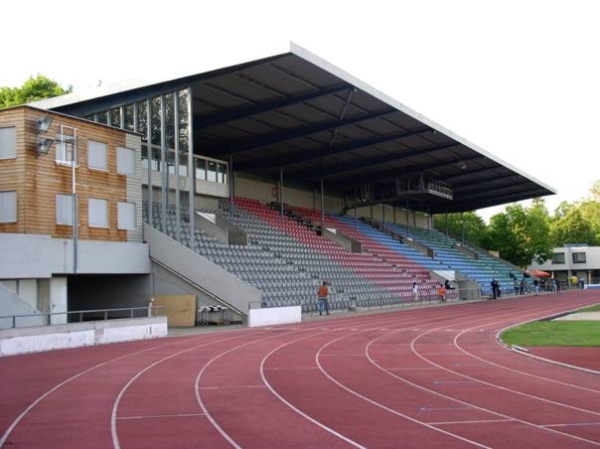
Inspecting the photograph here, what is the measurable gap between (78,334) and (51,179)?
7182mm

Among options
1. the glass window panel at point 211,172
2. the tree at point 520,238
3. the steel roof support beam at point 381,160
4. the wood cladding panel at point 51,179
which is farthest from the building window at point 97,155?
the tree at point 520,238

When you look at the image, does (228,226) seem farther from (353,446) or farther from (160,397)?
(353,446)

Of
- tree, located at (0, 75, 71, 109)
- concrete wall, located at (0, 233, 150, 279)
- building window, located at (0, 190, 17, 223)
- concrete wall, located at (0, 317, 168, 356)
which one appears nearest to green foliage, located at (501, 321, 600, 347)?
concrete wall, located at (0, 317, 168, 356)

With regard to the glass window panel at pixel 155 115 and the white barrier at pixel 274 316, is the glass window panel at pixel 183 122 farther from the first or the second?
the white barrier at pixel 274 316

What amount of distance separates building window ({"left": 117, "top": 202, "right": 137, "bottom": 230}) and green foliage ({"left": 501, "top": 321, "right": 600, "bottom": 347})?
15.2 m

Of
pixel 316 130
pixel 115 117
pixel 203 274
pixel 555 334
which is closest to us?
pixel 555 334

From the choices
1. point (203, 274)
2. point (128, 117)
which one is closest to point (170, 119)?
point (128, 117)

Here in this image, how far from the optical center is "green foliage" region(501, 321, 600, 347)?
726 inches

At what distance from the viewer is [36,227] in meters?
24.0

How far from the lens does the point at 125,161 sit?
27.8 meters

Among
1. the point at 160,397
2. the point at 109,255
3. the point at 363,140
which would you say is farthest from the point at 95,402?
the point at 363,140

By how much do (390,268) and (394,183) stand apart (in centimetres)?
750

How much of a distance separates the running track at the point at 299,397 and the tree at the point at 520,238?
59.2 metres

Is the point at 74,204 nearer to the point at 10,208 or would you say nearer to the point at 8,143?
the point at 10,208
